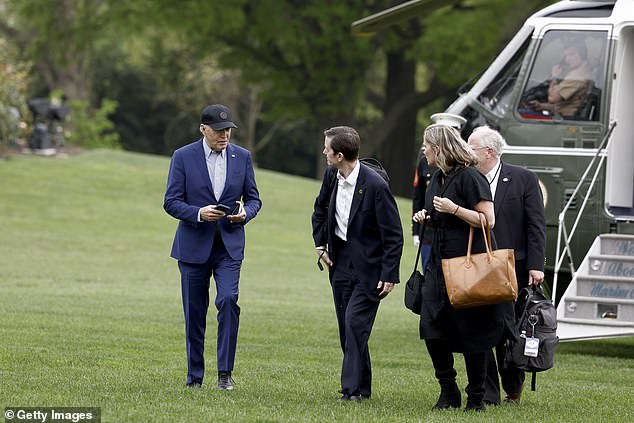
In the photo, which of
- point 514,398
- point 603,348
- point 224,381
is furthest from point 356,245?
point 603,348

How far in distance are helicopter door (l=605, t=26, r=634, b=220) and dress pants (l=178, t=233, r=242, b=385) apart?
4.83 m

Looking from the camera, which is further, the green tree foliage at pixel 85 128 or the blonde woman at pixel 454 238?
the green tree foliage at pixel 85 128

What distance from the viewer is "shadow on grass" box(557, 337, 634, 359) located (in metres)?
12.8

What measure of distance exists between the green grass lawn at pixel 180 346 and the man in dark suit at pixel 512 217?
36 centimetres

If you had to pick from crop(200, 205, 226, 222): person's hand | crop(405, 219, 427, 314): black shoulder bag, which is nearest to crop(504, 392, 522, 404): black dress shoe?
crop(405, 219, 427, 314): black shoulder bag

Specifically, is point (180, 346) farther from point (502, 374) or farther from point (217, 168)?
point (502, 374)

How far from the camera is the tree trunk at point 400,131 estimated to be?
3881 centimetres

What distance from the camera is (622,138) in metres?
12.2

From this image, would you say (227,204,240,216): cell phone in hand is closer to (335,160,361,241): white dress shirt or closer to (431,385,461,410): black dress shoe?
(335,160,361,241): white dress shirt

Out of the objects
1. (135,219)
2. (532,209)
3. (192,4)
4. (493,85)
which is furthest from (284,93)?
(532,209)

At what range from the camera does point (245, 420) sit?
7.41 metres

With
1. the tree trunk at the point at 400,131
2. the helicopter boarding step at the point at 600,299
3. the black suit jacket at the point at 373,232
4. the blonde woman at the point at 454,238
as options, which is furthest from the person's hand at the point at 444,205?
the tree trunk at the point at 400,131

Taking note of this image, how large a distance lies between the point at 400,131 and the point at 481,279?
32.6 metres

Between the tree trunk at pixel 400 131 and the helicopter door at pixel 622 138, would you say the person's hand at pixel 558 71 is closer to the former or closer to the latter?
the helicopter door at pixel 622 138
